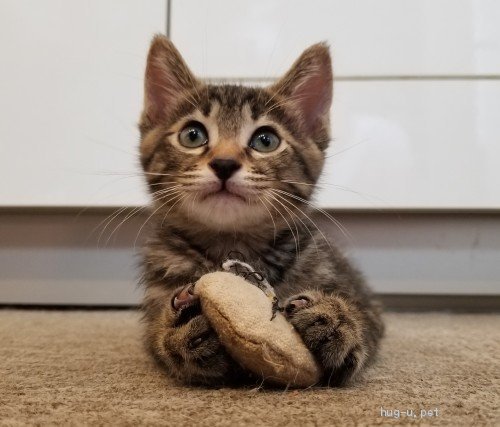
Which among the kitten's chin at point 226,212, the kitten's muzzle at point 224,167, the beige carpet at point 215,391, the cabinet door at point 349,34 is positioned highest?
the cabinet door at point 349,34

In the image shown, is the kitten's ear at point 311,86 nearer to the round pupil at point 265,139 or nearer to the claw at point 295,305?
the round pupil at point 265,139

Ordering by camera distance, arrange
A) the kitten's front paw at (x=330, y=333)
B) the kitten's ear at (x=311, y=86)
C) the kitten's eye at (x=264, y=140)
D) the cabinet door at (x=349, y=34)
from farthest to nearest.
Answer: the cabinet door at (x=349, y=34) → the kitten's ear at (x=311, y=86) → the kitten's eye at (x=264, y=140) → the kitten's front paw at (x=330, y=333)

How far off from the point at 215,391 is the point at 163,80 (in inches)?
28.6

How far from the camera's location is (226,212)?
937mm

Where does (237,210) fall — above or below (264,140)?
below

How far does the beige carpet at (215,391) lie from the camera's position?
25.6 inches

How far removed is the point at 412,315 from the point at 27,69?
1.52 meters

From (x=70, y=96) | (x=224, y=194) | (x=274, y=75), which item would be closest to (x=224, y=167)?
(x=224, y=194)

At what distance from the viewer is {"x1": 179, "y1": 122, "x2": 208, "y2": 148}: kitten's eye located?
3.38 ft

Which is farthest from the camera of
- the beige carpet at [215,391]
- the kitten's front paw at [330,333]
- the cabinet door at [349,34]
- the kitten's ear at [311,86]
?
the cabinet door at [349,34]

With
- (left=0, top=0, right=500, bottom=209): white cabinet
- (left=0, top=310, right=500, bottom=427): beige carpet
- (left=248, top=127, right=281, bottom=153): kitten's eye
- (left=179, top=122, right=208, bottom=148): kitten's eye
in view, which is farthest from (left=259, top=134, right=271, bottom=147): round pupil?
(left=0, top=0, right=500, bottom=209): white cabinet

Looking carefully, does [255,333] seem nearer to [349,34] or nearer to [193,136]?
[193,136]

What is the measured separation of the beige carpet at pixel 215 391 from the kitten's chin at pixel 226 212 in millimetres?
283

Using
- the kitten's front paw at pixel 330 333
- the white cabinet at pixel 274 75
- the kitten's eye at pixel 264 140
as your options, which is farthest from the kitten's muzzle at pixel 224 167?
the white cabinet at pixel 274 75
